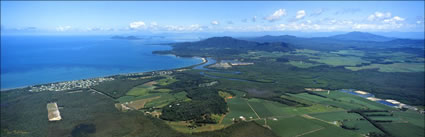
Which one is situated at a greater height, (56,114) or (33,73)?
(33,73)

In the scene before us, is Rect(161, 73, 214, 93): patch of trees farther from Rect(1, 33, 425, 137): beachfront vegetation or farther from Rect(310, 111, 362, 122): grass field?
Rect(310, 111, 362, 122): grass field

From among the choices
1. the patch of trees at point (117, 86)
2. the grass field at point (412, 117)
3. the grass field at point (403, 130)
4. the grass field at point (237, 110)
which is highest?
the patch of trees at point (117, 86)

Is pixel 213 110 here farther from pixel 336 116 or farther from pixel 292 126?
pixel 336 116

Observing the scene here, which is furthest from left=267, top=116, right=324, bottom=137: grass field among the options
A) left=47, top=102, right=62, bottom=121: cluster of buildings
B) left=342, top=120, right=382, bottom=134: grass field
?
left=47, top=102, right=62, bottom=121: cluster of buildings

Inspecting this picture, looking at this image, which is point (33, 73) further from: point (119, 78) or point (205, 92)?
point (205, 92)

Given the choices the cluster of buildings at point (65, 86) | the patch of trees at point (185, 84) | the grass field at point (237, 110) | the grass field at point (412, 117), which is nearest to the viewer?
the grass field at point (412, 117)

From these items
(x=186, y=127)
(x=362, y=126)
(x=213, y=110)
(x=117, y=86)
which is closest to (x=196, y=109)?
(x=213, y=110)

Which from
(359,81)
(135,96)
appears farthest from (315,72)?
(135,96)

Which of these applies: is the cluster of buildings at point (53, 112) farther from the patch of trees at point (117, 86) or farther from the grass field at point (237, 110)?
the grass field at point (237, 110)

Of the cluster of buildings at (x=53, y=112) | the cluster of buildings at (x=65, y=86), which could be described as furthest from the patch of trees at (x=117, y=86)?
the cluster of buildings at (x=53, y=112)

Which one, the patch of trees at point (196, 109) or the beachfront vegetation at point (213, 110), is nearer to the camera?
the beachfront vegetation at point (213, 110)

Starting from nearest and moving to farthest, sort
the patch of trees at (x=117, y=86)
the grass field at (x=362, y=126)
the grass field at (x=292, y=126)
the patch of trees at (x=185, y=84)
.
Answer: the grass field at (x=292, y=126)
the grass field at (x=362, y=126)
the patch of trees at (x=117, y=86)
the patch of trees at (x=185, y=84)
